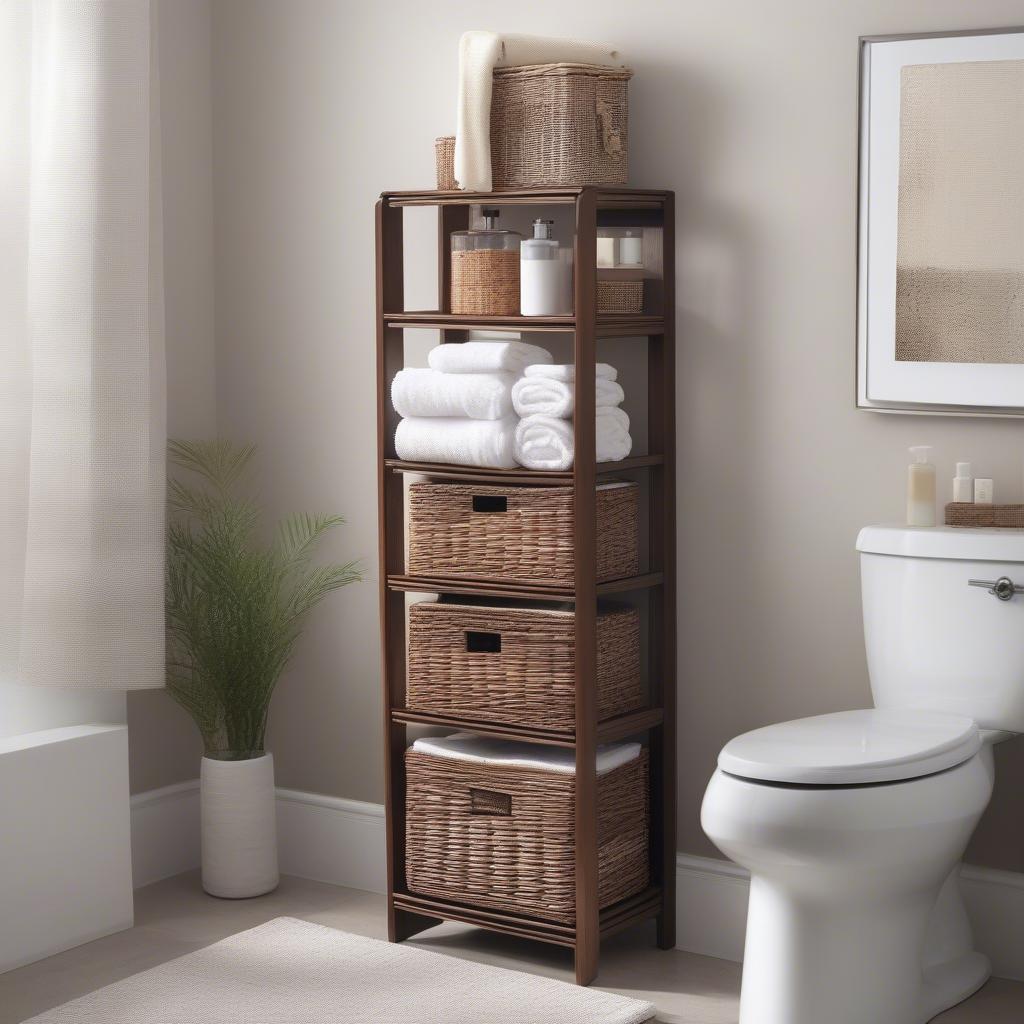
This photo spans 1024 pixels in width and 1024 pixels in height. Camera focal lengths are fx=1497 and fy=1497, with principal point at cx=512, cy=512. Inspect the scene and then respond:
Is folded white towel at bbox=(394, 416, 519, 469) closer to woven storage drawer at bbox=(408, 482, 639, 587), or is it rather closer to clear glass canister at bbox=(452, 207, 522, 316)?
woven storage drawer at bbox=(408, 482, 639, 587)

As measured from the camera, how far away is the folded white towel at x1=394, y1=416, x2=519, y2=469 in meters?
2.72

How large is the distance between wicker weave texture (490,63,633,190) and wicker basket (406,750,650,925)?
3.61ft

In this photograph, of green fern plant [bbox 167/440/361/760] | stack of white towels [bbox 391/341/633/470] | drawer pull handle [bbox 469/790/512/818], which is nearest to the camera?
stack of white towels [bbox 391/341/633/470]

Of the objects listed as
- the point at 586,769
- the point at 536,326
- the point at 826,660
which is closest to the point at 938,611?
the point at 826,660

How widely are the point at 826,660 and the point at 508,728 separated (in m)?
0.61

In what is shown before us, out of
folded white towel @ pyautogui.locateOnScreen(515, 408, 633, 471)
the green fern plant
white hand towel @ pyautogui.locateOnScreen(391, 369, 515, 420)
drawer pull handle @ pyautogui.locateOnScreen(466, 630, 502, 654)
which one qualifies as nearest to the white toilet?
folded white towel @ pyautogui.locateOnScreen(515, 408, 633, 471)

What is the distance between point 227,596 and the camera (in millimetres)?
3166

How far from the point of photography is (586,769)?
8.84 feet

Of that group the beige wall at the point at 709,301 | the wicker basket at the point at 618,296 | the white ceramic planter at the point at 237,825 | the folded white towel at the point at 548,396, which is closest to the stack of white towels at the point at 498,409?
the folded white towel at the point at 548,396

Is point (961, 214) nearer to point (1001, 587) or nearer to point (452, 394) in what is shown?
point (1001, 587)

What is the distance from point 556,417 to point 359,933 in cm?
116

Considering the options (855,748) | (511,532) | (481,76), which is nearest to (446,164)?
(481,76)

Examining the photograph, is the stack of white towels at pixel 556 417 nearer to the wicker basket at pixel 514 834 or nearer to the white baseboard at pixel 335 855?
the wicker basket at pixel 514 834

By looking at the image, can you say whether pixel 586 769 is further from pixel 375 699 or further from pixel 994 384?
pixel 994 384
